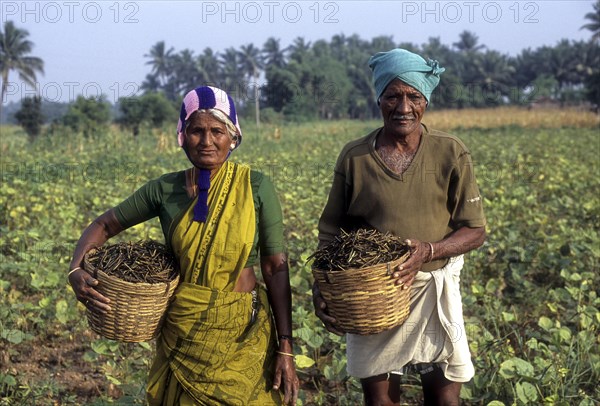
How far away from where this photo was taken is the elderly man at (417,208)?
234cm

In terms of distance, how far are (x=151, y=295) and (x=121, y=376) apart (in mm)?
1550

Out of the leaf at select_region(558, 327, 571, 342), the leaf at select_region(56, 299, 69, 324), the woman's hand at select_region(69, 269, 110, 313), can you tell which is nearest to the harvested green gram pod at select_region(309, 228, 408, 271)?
the woman's hand at select_region(69, 269, 110, 313)

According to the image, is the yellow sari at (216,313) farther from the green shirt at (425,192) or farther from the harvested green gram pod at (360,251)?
the green shirt at (425,192)

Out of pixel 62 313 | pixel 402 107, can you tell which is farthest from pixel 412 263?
pixel 62 313

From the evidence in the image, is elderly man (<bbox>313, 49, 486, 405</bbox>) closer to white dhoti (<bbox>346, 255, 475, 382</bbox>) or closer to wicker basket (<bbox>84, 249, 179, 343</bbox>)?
white dhoti (<bbox>346, 255, 475, 382</bbox>)

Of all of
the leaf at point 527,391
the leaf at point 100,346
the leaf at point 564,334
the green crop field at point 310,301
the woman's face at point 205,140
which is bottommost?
the green crop field at point 310,301

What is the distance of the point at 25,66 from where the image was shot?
47125mm

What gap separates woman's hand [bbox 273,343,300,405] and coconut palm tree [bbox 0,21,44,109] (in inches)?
1882

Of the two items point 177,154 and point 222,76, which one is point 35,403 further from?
point 222,76

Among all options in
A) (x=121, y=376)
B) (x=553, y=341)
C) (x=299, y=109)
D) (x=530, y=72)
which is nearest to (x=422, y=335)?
(x=553, y=341)

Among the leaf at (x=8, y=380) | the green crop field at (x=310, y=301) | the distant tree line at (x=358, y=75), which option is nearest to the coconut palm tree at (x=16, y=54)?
the distant tree line at (x=358, y=75)

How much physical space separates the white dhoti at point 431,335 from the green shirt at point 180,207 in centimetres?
53

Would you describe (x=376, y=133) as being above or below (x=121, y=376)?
above

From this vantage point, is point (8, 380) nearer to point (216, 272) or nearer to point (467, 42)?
point (216, 272)
